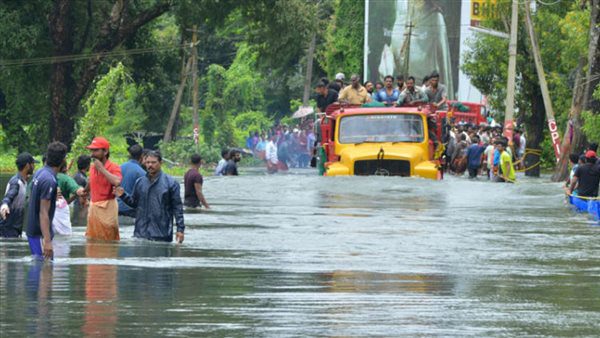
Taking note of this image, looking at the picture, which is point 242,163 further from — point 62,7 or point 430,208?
point 430,208

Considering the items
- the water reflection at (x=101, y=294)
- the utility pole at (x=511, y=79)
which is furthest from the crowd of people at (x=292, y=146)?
the water reflection at (x=101, y=294)

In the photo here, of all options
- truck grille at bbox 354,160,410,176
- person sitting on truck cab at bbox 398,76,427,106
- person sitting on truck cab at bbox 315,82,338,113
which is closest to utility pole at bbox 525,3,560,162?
person sitting on truck cab at bbox 315,82,338,113

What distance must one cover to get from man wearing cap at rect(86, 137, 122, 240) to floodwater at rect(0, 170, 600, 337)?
0.24 m

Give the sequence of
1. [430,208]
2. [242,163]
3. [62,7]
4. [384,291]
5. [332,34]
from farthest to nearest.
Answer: [332,34], [242,163], [62,7], [430,208], [384,291]

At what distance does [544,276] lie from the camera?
16.7 m

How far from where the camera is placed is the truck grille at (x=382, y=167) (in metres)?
34.2

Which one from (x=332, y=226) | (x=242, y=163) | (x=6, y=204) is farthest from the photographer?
(x=242, y=163)

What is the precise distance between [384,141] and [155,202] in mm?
17012

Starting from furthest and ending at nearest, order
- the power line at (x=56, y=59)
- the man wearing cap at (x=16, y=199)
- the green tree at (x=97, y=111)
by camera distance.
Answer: the power line at (x=56, y=59) → the green tree at (x=97, y=111) → the man wearing cap at (x=16, y=199)

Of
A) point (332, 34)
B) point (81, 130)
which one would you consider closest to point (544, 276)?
point (81, 130)

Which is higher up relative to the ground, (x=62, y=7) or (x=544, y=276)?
(x=62, y=7)

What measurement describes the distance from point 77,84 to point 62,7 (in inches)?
104

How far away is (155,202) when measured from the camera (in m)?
18.3

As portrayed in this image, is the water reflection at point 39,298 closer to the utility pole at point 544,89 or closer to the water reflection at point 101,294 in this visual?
the water reflection at point 101,294
